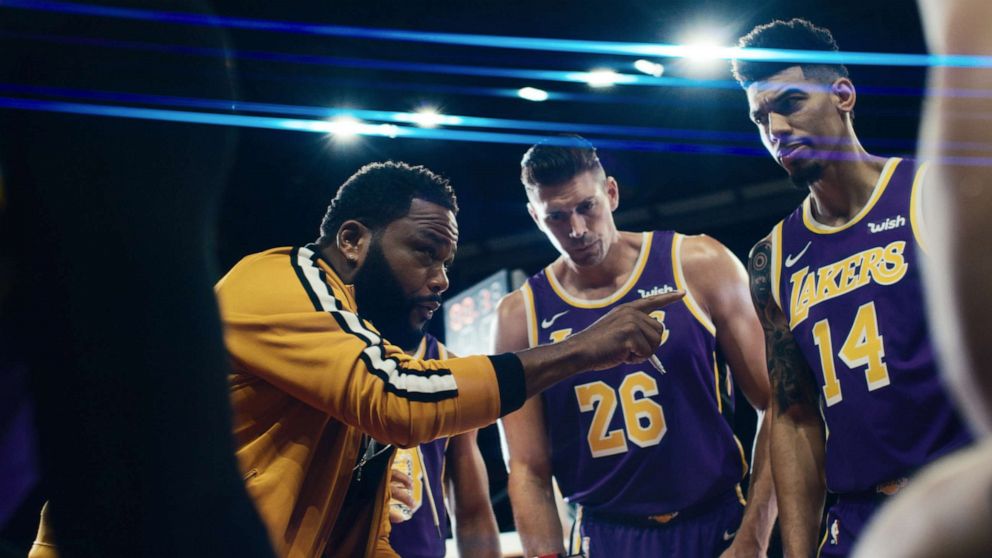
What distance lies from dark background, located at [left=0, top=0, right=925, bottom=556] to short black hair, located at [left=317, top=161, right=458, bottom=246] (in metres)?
1.52

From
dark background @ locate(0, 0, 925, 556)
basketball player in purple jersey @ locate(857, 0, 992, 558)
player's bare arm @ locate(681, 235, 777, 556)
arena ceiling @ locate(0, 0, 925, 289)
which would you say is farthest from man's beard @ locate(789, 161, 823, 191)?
arena ceiling @ locate(0, 0, 925, 289)

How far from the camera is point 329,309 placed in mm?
2080

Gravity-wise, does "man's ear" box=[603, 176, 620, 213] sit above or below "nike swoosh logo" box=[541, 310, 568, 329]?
above

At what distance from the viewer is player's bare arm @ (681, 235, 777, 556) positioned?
320cm

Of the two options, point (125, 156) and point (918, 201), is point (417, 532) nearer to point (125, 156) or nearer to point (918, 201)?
point (918, 201)

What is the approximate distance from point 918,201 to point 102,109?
2524 millimetres

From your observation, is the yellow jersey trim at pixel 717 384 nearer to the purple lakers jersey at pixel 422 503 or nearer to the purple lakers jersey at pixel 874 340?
the purple lakers jersey at pixel 874 340

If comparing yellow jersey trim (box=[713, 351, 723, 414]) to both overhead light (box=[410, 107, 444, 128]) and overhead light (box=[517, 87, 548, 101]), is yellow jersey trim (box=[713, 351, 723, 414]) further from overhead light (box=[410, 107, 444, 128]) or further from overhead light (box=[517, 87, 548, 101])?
overhead light (box=[410, 107, 444, 128])

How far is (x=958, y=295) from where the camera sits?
1.25ft

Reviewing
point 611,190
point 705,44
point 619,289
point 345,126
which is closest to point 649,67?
point 705,44

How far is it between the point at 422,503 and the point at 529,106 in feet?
13.0

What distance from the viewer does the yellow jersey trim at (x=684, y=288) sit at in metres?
3.38

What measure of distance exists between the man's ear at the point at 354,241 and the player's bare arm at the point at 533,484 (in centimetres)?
117

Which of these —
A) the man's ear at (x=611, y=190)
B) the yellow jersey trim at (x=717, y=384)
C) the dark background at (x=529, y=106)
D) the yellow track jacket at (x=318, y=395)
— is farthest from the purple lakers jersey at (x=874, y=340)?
the dark background at (x=529, y=106)
